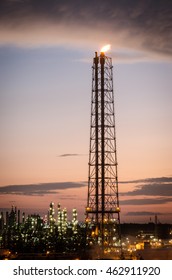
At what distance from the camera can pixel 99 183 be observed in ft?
98.0

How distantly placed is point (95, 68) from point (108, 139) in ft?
16.1

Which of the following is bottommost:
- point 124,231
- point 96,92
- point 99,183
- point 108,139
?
point 124,231

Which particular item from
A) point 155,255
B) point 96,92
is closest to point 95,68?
point 96,92

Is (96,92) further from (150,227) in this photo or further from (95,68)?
(150,227)
